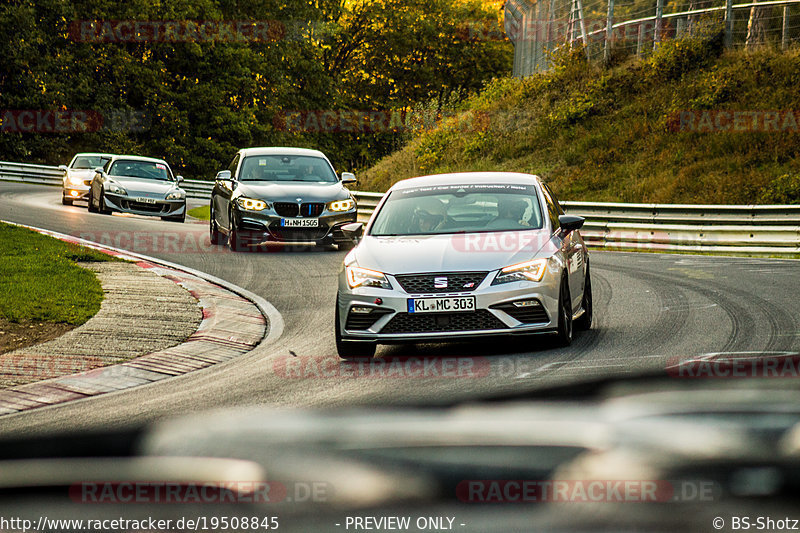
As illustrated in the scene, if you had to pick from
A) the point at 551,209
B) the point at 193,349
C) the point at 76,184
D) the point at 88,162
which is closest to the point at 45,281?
Result: the point at 193,349

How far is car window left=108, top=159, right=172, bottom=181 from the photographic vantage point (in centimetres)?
2433

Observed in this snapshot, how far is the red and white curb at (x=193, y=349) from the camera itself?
686 cm

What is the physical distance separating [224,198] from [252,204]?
4.01 feet

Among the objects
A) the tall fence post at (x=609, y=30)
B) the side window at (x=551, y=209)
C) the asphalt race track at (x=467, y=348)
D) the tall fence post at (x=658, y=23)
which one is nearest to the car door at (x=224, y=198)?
the asphalt race track at (x=467, y=348)

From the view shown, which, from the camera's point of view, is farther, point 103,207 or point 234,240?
point 103,207

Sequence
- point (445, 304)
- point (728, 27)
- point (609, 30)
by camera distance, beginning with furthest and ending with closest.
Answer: point (609, 30) < point (728, 27) < point (445, 304)

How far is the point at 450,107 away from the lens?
3969cm

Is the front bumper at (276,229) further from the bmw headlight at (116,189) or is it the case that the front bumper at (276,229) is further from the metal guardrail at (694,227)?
the bmw headlight at (116,189)

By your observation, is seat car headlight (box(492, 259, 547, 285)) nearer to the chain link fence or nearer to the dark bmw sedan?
the dark bmw sedan

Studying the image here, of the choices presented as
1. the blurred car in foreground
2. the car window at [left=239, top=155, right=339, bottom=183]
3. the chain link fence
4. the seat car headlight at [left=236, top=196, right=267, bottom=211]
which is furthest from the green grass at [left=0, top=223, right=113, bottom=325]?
the chain link fence

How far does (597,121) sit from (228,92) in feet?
89.8

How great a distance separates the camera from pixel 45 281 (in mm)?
11820

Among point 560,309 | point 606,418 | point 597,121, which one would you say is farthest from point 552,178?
point 606,418

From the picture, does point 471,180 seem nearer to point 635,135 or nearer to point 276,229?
point 276,229
